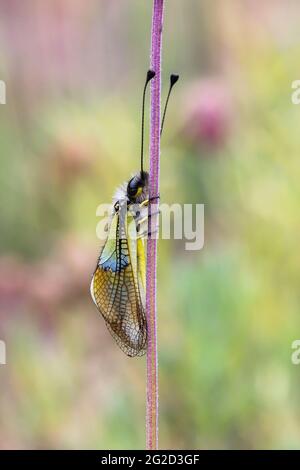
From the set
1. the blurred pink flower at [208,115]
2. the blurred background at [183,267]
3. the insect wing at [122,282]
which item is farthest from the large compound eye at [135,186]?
the blurred pink flower at [208,115]

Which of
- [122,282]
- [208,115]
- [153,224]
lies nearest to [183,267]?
[208,115]

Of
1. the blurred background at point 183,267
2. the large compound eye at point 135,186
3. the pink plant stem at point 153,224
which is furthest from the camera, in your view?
the blurred background at point 183,267

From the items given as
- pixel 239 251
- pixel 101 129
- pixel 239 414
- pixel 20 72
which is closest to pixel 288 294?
pixel 239 251

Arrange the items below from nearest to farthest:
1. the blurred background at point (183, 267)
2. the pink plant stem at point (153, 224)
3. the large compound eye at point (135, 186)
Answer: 1. the pink plant stem at point (153, 224)
2. the large compound eye at point (135, 186)
3. the blurred background at point (183, 267)

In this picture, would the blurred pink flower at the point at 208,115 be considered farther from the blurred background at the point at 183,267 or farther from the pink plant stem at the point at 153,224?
the pink plant stem at the point at 153,224

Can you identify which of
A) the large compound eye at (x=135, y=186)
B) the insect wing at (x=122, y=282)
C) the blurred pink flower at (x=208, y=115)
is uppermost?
the blurred pink flower at (x=208, y=115)

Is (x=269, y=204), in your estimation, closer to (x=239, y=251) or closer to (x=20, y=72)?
(x=239, y=251)

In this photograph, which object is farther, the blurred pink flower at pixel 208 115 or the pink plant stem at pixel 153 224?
the blurred pink flower at pixel 208 115
